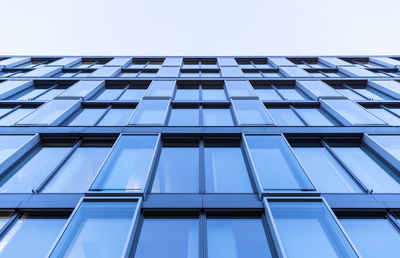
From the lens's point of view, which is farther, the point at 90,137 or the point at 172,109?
the point at 172,109

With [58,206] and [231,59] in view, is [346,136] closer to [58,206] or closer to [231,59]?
[58,206]

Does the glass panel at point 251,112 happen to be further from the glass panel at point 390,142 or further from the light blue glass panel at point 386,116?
the light blue glass panel at point 386,116

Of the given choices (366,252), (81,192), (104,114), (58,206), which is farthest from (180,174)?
(104,114)

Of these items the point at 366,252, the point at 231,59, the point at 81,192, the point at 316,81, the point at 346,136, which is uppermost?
the point at 231,59

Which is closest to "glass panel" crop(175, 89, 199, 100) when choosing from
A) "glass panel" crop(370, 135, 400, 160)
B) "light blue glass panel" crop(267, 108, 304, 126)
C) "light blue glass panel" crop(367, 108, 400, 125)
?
"light blue glass panel" crop(267, 108, 304, 126)

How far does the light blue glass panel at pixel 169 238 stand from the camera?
5.44 metres

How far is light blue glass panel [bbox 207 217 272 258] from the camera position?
17.9 ft

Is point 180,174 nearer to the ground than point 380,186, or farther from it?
farther from it

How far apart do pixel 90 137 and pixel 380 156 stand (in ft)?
35.6

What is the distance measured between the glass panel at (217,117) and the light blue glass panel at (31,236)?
6816 mm

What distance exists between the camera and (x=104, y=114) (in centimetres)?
1181

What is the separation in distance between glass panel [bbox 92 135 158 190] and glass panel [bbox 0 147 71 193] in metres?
2.14

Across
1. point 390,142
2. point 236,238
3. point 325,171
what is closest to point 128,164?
point 236,238

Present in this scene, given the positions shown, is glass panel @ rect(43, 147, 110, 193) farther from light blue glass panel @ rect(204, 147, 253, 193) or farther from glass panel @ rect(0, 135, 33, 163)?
light blue glass panel @ rect(204, 147, 253, 193)
